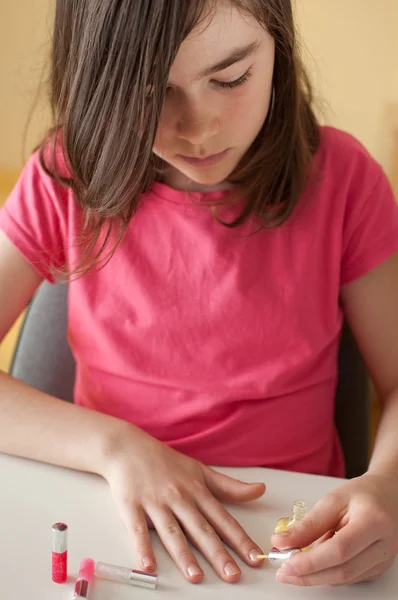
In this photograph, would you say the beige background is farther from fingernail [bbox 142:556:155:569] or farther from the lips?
fingernail [bbox 142:556:155:569]

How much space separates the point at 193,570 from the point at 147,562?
0.13 ft

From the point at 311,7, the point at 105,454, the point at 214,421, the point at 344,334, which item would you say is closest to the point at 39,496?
the point at 105,454

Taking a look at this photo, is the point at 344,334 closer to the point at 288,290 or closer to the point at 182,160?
the point at 288,290

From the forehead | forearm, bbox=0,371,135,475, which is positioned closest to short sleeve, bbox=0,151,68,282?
forearm, bbox=0,371,135,475

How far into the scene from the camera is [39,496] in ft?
2.51

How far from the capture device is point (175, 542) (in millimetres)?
705

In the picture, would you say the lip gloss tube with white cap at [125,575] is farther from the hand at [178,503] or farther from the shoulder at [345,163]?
the shoulder at [345,163]

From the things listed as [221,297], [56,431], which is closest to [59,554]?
[56,431]

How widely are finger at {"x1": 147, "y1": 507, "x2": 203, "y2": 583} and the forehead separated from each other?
409 mm

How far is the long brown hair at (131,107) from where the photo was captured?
2.25 feet

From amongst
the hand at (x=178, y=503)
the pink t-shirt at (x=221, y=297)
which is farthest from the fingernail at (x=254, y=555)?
the pink t-shirt at (x=221, y=297)

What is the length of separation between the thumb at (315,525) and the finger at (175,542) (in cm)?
7

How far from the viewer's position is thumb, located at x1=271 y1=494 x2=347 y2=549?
0.67 m

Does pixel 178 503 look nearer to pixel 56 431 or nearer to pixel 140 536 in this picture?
pixel 140 536
